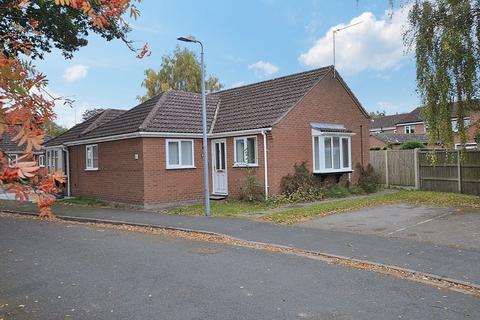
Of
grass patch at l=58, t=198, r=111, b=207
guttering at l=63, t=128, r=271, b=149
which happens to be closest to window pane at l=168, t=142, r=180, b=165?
guttering at l=63, t=128, r=271, b=149

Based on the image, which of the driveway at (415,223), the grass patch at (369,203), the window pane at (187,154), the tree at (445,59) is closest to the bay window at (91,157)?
the window pane at (187,154)

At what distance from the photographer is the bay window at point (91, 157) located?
21.7m

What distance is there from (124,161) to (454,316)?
15917 millimetres

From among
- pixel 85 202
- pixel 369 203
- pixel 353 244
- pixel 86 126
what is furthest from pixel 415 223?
pixel 86 126

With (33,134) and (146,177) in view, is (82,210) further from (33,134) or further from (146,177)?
(33,134)

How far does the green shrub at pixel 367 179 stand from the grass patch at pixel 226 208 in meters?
6.76

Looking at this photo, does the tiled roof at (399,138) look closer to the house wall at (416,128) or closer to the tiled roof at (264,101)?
the house wall at (416,128)

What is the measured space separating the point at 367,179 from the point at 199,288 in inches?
660

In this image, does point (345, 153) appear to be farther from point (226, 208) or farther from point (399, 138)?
point (399, 138)

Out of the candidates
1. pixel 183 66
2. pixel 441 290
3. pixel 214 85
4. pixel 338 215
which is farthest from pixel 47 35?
pixel 214 85

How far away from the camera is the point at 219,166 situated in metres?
20.1

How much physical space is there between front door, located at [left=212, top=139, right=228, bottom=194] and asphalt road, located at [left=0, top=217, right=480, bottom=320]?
9.83 meters

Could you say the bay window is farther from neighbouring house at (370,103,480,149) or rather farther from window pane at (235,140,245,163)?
neighbouring house at (370,103,480,149)

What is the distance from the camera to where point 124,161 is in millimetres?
19234
